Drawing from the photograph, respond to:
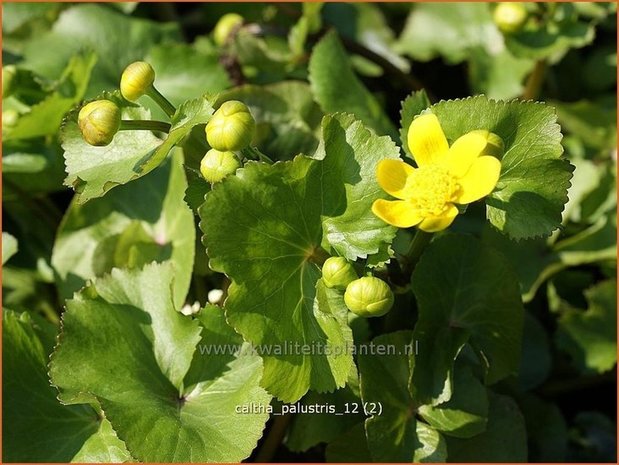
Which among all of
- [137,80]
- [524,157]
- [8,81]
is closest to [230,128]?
[137,80]

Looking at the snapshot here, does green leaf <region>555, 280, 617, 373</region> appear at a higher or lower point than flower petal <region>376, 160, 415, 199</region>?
lower

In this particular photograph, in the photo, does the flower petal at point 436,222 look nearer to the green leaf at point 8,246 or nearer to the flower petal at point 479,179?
the flower petal at point 479,179

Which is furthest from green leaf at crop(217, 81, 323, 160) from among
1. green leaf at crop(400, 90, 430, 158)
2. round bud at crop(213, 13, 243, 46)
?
green leaf at crop(400, 90, 430, 158)

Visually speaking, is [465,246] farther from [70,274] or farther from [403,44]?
[403,44]

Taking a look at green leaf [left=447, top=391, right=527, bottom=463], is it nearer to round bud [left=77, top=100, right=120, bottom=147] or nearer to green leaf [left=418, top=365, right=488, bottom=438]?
green leaf [left=418, top=365, right=488, bottom=438]

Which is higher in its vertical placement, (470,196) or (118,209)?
(470,196)

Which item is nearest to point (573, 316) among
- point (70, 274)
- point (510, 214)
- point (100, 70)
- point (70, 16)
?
point (510, 214)

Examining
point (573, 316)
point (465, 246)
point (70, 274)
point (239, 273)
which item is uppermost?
point (239, 273)

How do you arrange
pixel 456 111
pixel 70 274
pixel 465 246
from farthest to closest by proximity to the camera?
pixel 70 274, pixel 465 246, pixel 456 111

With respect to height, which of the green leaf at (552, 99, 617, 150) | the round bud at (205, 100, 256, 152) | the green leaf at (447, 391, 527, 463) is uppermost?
the round bud at (205, 100, 256, 152)
